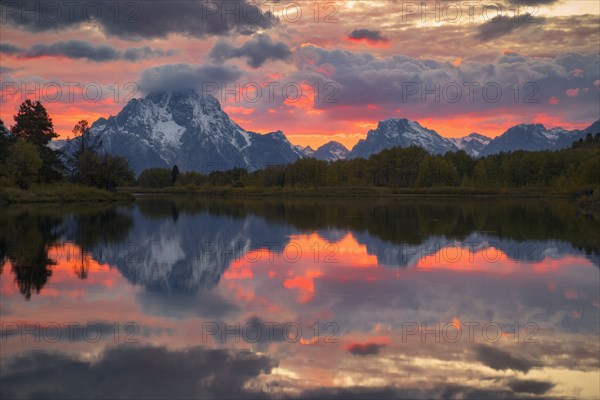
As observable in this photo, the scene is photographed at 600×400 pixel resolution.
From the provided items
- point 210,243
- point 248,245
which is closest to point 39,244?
point 210,243

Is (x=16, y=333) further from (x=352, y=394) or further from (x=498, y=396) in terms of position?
(x=498, y=396)

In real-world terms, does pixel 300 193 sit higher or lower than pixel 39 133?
lower

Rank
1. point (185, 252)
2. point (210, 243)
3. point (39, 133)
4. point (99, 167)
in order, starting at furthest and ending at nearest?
point (99, 167) → point (39, 133) → point (210, 243) → point (185, 252)

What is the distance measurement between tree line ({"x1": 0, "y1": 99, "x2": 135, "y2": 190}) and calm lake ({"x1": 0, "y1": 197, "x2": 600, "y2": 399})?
2548 inches

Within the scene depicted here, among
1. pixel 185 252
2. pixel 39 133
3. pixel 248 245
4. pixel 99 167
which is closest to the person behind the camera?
pixel 185 252

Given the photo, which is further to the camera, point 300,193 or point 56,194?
point 300,193

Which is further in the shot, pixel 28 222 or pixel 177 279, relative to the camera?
pixel 28 222

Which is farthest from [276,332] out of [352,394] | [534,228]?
[534,228]

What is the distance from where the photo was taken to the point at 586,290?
19.9 metres

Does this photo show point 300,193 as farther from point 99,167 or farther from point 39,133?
point 39,133

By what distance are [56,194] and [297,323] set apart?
8891 cm

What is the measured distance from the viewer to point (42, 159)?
95688 millimetres

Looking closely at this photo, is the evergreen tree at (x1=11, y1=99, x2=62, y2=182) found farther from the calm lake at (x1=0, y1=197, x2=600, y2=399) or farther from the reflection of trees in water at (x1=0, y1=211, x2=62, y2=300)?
the calm lake at (x1=0, y1=197, x2=600, y2=399)

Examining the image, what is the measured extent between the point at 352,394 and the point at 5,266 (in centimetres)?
1864
